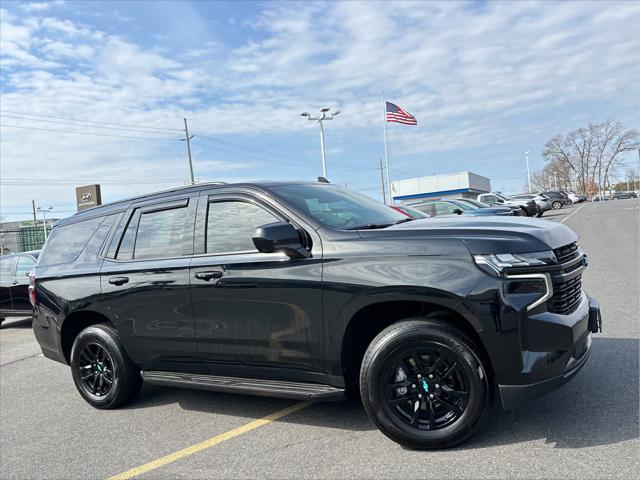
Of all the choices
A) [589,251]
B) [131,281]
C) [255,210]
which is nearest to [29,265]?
[131,281]

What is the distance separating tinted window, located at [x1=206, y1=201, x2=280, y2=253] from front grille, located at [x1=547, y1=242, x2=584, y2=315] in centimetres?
194

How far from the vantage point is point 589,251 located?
1249 centimetres

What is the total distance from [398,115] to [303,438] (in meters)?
32.2

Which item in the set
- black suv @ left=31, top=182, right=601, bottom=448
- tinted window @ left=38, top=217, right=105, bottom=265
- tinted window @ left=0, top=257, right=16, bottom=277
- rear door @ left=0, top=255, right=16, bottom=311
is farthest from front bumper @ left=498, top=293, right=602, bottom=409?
tinted window @ left=0, top=257, right=16, bottom=277

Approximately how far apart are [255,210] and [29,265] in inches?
303

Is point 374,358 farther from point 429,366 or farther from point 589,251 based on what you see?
point 589,251

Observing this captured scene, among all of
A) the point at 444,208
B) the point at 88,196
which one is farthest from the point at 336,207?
the point at 88,196

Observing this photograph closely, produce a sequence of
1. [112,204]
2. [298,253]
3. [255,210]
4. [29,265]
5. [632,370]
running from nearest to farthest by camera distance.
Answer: [298,253] < [255,210] < [632,370] < [112,204] < [29,265]

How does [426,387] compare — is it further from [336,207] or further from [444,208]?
[444,208]

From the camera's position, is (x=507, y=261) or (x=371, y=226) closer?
(x=507, y=261)

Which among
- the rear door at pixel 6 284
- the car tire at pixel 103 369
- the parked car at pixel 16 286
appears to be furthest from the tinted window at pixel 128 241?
the rear door at pixel 6 284

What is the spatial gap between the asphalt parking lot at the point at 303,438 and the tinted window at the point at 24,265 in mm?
4898

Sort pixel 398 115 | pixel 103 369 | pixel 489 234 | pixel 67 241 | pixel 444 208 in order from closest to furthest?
pixel 489 234
pixel 103 369
pixel 67 241
pixel 444 208
pixel 398 115

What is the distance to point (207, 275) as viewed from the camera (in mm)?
4129
